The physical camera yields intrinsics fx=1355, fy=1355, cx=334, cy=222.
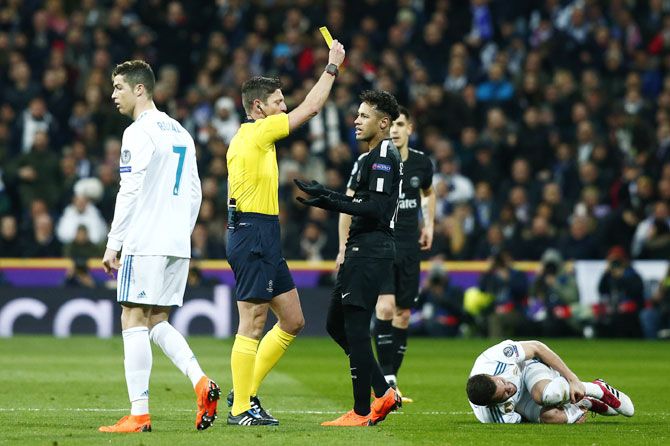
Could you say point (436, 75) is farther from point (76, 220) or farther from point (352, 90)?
point (76, 220)

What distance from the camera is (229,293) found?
20.5 metres

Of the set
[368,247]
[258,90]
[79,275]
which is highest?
[258,90]

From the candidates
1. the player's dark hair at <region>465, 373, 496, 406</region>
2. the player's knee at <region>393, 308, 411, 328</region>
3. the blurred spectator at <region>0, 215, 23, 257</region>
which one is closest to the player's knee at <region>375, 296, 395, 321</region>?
the player's knee at <region>393, 308, 411, 328</region>

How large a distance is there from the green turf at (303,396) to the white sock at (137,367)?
0.24m

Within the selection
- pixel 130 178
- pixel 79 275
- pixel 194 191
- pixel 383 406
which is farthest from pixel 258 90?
pixel 79 275

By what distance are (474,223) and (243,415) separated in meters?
12.8

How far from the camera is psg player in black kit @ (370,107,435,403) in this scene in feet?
39.9

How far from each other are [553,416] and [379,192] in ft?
7.12

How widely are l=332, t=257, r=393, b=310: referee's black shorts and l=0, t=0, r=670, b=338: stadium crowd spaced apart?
11011 millimetres

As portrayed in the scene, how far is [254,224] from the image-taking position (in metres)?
9.59

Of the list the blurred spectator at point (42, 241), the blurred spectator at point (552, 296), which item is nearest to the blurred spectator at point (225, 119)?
the blurred spectator at point (42, 241)

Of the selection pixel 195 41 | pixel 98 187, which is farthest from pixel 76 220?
pixel 195 41

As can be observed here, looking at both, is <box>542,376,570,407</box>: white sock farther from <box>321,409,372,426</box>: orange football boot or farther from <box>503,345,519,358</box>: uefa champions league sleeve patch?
<box>321,409,372,426</box>: orange football boot

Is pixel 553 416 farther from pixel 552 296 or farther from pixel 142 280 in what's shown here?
pixel 552 296
